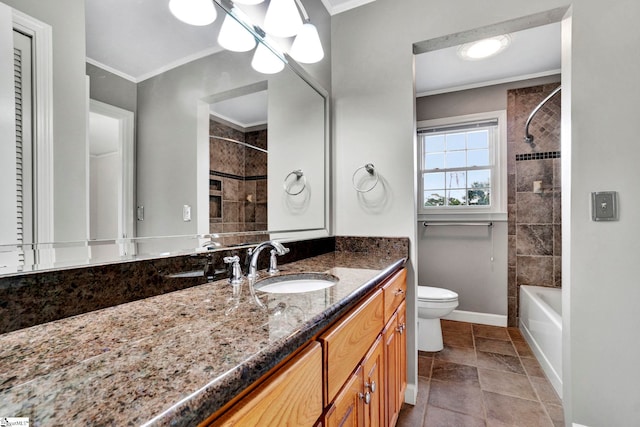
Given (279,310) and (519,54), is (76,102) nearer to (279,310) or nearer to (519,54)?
(279,310)

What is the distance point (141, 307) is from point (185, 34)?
92 cm

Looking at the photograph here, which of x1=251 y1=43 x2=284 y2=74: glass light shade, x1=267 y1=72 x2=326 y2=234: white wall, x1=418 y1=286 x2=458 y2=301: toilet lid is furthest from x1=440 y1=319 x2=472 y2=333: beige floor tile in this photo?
x1=251 y1=43 x2=284 y2=74: glass light shade

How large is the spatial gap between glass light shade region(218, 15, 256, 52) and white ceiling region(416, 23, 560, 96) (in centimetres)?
176

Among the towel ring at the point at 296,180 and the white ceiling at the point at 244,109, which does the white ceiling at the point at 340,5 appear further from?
the towel ring at the point at 296,180

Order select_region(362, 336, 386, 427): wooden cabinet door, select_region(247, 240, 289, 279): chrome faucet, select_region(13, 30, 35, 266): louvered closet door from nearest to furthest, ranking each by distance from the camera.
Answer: select_region(13, 30, 35, 266): louvered closet door → select_region(362, 336, 386, 427): wooden cabinet door → select_region(247, 240, 289, 279): chrome faucet

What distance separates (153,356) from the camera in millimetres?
474

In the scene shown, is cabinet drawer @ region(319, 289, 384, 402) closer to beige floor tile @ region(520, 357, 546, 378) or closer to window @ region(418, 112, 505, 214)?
beige floor tile @ region(520, 357, 546, 378)

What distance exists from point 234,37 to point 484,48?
6.62ft

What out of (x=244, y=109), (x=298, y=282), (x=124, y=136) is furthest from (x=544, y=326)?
(x=124, y=136)

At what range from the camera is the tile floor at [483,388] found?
1559mm

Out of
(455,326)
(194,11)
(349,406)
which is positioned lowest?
(455,326)

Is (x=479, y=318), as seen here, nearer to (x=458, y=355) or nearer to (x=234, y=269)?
(x=458, y=355)

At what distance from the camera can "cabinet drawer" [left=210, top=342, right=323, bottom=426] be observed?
452mm

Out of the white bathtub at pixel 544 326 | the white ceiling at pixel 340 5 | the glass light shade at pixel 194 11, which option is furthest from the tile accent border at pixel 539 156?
the glass light shade at pixel 194 11
